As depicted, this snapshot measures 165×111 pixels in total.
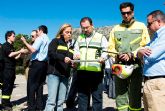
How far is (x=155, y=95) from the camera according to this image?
493cm

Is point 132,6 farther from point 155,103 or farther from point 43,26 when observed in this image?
point 43,26

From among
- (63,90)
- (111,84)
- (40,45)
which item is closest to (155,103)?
(63,90)

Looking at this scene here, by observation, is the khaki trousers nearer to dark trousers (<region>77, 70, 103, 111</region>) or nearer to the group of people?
the group of people

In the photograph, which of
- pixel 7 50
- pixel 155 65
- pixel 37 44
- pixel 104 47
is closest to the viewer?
pixel 155 65

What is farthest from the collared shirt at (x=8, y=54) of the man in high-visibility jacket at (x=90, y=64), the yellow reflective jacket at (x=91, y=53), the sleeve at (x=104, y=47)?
the sleeve at (x=104, y=47)

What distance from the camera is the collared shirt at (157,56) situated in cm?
497

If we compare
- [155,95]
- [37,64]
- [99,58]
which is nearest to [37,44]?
[37,64]

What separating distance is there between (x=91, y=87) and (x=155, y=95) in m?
2.16

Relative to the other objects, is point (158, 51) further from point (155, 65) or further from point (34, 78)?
point (34, 78)

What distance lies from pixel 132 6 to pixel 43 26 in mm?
3053

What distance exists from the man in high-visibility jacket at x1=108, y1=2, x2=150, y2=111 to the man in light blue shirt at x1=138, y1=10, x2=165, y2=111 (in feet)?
3.45

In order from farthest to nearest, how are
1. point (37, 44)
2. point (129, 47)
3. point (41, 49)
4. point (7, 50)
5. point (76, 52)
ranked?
point (7, 50) < point (41, 49) < point (37, 44) < point (76, 52) < point (129, 47)

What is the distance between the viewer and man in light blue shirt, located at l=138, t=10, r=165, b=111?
4.93 metres

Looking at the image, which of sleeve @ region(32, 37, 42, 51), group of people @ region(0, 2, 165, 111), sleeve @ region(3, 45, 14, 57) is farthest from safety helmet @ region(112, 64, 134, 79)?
sleeve @ region(3, 45, 14, 57)
